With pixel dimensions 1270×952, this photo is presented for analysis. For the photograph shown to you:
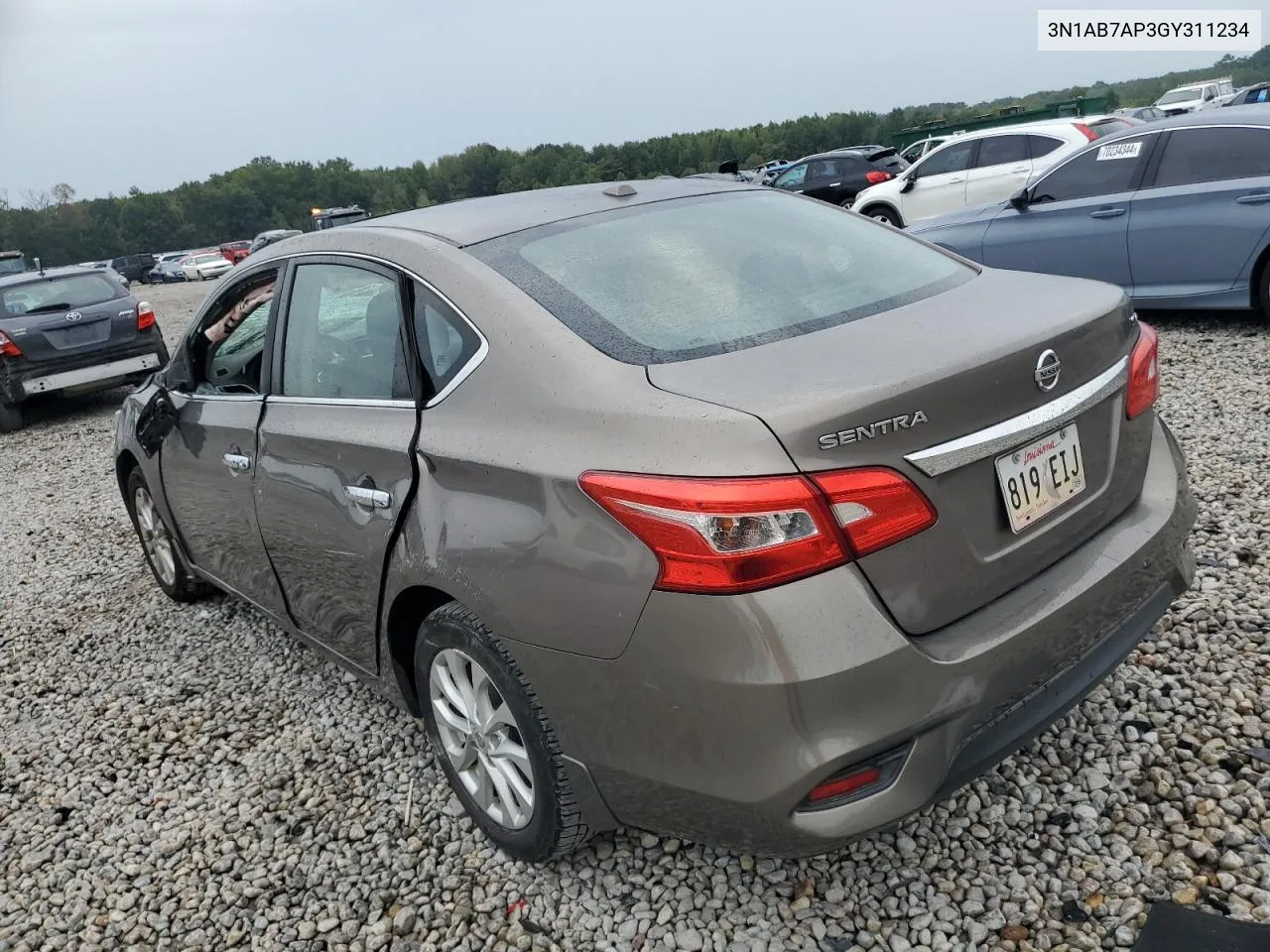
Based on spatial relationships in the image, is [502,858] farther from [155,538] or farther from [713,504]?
[155,538]

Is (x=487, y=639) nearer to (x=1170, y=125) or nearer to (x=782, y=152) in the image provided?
(x=1170, y=125)

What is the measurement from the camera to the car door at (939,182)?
12.5 meters

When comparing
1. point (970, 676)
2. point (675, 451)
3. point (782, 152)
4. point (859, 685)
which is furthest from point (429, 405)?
point (782, 152)

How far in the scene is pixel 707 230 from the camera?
2.67 m

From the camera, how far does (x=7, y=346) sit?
30.6ft

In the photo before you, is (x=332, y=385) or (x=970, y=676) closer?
(x=970, y=676)

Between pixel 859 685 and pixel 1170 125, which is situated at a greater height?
pixel 1170 125

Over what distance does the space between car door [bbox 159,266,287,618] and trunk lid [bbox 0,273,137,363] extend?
6.75m

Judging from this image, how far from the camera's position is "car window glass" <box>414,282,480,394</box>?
231 centimetres

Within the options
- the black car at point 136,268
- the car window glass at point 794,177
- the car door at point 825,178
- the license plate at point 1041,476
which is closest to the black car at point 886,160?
the car door at point 825,178

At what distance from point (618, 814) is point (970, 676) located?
0.80m

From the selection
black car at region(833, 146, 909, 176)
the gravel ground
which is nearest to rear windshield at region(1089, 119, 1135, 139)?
black car at region(833, 146, 909, 176)

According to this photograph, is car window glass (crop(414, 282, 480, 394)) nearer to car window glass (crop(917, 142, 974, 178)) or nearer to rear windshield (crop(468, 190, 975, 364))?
rear windshield (crop(468, 190, 975, 364))

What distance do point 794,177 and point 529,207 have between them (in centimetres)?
1921
